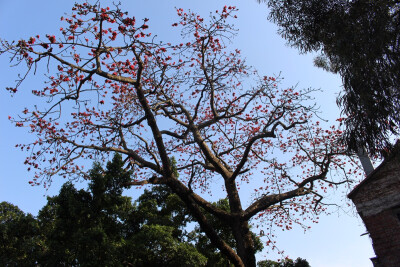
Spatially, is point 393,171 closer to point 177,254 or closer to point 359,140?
point 359,140

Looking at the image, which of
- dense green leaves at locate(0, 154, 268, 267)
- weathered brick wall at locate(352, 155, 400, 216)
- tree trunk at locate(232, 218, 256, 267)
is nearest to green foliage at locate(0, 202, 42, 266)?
dense green leaves at locate(0, 154, 268, 267)

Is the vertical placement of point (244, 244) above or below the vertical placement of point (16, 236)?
below

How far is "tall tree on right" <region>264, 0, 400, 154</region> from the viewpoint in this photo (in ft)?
17.4

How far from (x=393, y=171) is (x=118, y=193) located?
937 centimetres

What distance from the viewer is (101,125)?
8984 mm

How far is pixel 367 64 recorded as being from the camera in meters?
5.37

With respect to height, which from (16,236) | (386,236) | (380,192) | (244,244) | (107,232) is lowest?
(386,236)

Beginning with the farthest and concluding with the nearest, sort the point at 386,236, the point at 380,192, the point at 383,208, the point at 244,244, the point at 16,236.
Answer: the point at 16,236 → the point at 380,192 → the point at 383,208 → the point at 386,236 → the point at 244,244

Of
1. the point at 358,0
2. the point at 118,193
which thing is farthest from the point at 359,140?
the point at 118,193

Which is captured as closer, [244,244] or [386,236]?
[244,244]

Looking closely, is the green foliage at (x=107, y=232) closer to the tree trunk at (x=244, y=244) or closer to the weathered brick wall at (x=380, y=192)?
the tree trunk at (x=244, y=244)

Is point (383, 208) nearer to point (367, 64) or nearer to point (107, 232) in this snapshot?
point (367, 64)

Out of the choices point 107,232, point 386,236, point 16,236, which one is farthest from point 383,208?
point 16,236

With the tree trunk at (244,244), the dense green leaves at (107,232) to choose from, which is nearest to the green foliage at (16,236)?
the dense green leaves at (107,232)
